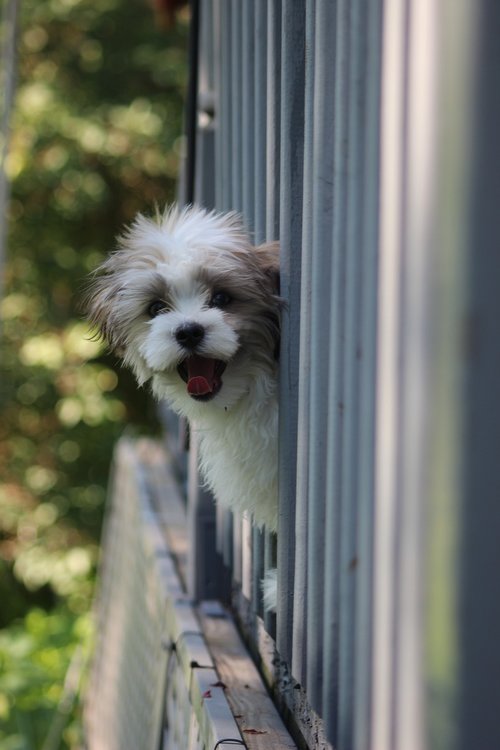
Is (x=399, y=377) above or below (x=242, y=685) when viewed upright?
above

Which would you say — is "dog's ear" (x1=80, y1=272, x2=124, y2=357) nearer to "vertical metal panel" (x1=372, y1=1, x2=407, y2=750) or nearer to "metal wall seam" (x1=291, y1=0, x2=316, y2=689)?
"metal wall seam" (x1=291, y1=0, x2=316, y2=689)

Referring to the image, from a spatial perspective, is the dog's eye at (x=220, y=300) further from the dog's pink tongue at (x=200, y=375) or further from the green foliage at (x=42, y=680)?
the green foliage at (x=42, y=680)

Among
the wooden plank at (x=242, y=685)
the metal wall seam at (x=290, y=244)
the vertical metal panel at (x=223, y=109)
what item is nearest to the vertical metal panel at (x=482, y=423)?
the metal wall seam at (x=290, y=244)

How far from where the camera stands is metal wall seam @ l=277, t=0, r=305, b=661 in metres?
2.14

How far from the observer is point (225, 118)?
3.15 metres

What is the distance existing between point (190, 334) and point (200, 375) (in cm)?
14

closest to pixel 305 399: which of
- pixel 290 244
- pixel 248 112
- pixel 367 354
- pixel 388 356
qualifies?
pixel 290 244

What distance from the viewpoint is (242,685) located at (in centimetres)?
272

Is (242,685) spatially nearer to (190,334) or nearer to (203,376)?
(203,376)

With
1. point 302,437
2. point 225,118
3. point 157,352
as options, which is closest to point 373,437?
point 302,437

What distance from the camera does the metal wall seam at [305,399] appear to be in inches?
76.4

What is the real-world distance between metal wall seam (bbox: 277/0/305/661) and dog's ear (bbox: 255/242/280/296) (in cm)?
18

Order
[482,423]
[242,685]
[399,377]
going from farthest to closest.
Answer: [242,685] < [399,377] < [482,423]

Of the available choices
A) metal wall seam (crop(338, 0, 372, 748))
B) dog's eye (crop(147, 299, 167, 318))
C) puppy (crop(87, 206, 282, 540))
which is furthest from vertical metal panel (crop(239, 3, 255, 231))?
metal wall seam (crop(338, 0, 372, 748))
